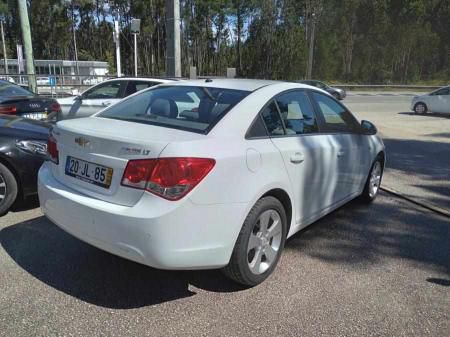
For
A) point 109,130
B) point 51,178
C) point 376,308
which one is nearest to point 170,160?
point 109,130

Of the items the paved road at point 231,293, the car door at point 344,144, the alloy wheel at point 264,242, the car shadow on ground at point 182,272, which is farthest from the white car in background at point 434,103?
the alloy wheel at point 264,242

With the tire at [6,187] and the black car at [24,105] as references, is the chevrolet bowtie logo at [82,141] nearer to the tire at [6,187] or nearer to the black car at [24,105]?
the tire at [6,187]

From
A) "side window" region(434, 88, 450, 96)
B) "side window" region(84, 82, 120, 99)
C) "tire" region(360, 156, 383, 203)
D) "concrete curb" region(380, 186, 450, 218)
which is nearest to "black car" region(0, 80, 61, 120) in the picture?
"side window" region(84, 82, 120, 99)

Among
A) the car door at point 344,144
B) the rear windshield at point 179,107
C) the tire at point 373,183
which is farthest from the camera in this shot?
the tire at point 373,183

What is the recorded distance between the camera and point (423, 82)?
5797cm

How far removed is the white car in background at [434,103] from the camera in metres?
19.2

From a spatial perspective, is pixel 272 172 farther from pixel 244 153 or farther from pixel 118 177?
pixel 118 177

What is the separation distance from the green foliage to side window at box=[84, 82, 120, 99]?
51724 millimetres

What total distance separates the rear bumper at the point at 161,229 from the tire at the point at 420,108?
1930 cm

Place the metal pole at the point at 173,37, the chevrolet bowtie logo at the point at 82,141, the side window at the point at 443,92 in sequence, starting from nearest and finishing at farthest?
1. the chevrolet bowtie logo at the point at 82,141
2. the metal pole at the point at 173,37
3. the side window at the point at 443,92

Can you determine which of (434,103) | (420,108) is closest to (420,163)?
(434,103)

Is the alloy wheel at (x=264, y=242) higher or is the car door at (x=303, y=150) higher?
the car door at (x=303, y=150)

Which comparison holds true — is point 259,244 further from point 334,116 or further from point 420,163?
point 420,163

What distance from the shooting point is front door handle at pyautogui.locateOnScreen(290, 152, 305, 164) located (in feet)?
11.4
